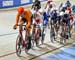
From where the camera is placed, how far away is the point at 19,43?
7957 mm

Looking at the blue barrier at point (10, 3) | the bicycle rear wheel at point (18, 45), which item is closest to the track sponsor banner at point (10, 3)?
the blue barrier at point (10, 3)

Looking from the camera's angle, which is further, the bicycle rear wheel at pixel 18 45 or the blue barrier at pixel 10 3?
the blue barrier at pixel 10 3

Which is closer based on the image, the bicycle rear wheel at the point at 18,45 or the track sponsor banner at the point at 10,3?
the bicycle rear wheel at the point at 18,45

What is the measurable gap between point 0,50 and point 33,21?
5.41ft

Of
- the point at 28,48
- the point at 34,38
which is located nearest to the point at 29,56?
the point at 28,48

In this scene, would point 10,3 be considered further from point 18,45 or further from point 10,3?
point 18,45

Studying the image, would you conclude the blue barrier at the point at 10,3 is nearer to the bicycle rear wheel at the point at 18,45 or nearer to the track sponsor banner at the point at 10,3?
the track sponsor banner at the point at 10,3

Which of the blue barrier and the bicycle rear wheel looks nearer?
the bicycle rear wheel

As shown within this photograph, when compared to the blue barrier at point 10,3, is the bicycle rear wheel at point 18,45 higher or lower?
lower

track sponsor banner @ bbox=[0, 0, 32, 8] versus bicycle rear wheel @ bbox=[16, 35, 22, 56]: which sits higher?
track sponsor banner @ bbox=[0, 0, 32, 8]

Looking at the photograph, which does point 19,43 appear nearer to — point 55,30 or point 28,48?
point 28,48

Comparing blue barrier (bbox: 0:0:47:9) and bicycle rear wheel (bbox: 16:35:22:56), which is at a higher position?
blue barrier (bbox: 0:0:47:9)

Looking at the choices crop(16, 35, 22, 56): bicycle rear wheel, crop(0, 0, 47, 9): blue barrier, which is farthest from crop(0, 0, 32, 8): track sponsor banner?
crop(16, 35, 22, 56): bicycle rear wheel

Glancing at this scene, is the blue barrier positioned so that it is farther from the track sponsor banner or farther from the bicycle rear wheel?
the bicycle rear wheel
